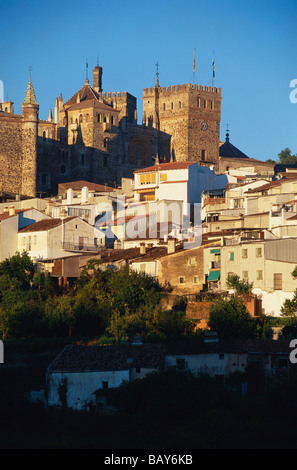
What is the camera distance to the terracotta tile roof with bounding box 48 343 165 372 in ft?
144

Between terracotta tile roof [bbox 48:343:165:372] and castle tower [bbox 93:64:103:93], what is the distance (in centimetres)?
5799

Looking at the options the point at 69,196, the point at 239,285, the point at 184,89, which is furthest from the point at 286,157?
the point at 239,285

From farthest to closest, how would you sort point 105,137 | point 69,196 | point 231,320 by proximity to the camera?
point 105,137 → point 69,196 → point 231,320

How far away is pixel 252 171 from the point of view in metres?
92.6

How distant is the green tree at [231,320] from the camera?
47.2m

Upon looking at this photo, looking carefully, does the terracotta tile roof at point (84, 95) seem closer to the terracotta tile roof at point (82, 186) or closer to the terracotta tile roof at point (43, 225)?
the terracotta tile roof at point (82, 186)

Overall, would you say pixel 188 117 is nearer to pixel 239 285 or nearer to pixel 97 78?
pixel 97 78

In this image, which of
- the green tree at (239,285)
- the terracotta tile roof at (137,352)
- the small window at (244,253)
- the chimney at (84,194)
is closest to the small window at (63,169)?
the chimney at (84,194)

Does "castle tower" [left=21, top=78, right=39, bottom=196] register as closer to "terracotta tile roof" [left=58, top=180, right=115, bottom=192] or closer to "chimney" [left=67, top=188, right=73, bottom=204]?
"terracotta tile roof" [left=58, top=180, right=115, bottom=192]

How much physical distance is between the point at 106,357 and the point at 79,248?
19205 mm

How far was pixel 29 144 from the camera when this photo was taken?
85.6m

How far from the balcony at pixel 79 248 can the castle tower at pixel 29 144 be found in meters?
22.0

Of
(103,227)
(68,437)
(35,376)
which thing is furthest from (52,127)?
(68,437)

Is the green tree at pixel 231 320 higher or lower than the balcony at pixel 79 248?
lower
